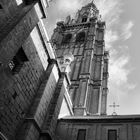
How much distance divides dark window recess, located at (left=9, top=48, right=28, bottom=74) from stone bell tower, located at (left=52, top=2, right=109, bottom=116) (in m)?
13.1

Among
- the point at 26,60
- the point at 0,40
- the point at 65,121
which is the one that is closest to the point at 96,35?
the point at 65,121

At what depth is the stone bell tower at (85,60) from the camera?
2831 cm

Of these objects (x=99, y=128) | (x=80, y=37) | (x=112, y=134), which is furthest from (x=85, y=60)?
(x=112, y=134)

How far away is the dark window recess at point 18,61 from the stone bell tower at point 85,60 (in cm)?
1310

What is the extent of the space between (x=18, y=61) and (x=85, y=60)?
2120cm

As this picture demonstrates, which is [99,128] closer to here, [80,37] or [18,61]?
[18,61]

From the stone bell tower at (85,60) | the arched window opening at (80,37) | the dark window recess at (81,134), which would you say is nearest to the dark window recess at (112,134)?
the dark window recess at (81,134)

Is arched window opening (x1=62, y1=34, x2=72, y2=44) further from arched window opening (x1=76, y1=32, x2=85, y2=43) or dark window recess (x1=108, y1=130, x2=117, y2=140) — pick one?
dark window recess (x1=108, y1=130, x2=117, y2=140)

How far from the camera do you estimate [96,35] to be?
40844mm

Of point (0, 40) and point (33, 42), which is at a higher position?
point (33, 42)

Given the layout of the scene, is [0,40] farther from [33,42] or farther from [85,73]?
[85,73]

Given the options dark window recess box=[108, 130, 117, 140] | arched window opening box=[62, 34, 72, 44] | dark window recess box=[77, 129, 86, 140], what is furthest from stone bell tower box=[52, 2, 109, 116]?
dark window recess box=[108, 130, 117, 140]

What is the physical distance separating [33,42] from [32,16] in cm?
144

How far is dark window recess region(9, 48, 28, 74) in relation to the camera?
11992 millimetres
